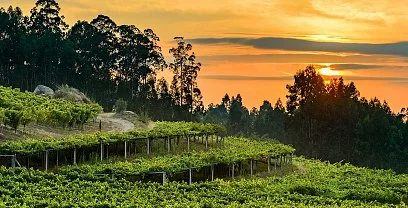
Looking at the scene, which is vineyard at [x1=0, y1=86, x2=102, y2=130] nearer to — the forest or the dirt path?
the dirt path

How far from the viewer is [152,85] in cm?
8962

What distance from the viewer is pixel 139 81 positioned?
89938mm

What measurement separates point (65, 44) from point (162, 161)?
45.5m

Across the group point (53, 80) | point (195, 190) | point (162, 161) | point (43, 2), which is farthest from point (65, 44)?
point (195, 190)

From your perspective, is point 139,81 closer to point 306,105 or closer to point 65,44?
point 65,44

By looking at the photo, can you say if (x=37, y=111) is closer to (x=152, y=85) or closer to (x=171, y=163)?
(x=171, y=163)

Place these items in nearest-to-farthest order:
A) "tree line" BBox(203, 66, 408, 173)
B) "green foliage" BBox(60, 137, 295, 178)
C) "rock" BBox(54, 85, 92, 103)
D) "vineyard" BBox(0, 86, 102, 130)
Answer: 1. "green foliage" BBox(60, 137, 295, 178)
2. "vineyard" BBox(0, 86, 102, 130)
3. "rock" BBox(54, 85, 92, 103)
4. "tree line" BBox(203, 66, 408, 173)

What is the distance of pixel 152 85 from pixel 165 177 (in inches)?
2214

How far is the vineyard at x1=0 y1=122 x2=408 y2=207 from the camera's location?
84.1 ft

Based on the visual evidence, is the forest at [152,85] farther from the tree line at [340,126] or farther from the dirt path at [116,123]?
the dirt path at [116,123]

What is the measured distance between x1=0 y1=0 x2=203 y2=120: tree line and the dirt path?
72.8ft

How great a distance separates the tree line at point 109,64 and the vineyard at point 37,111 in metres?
28.2

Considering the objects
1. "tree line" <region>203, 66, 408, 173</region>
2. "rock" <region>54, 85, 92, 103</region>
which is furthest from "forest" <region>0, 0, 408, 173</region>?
"rock" <region>54, 85, 92, 103</region>

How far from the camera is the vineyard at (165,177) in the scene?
25.6m
